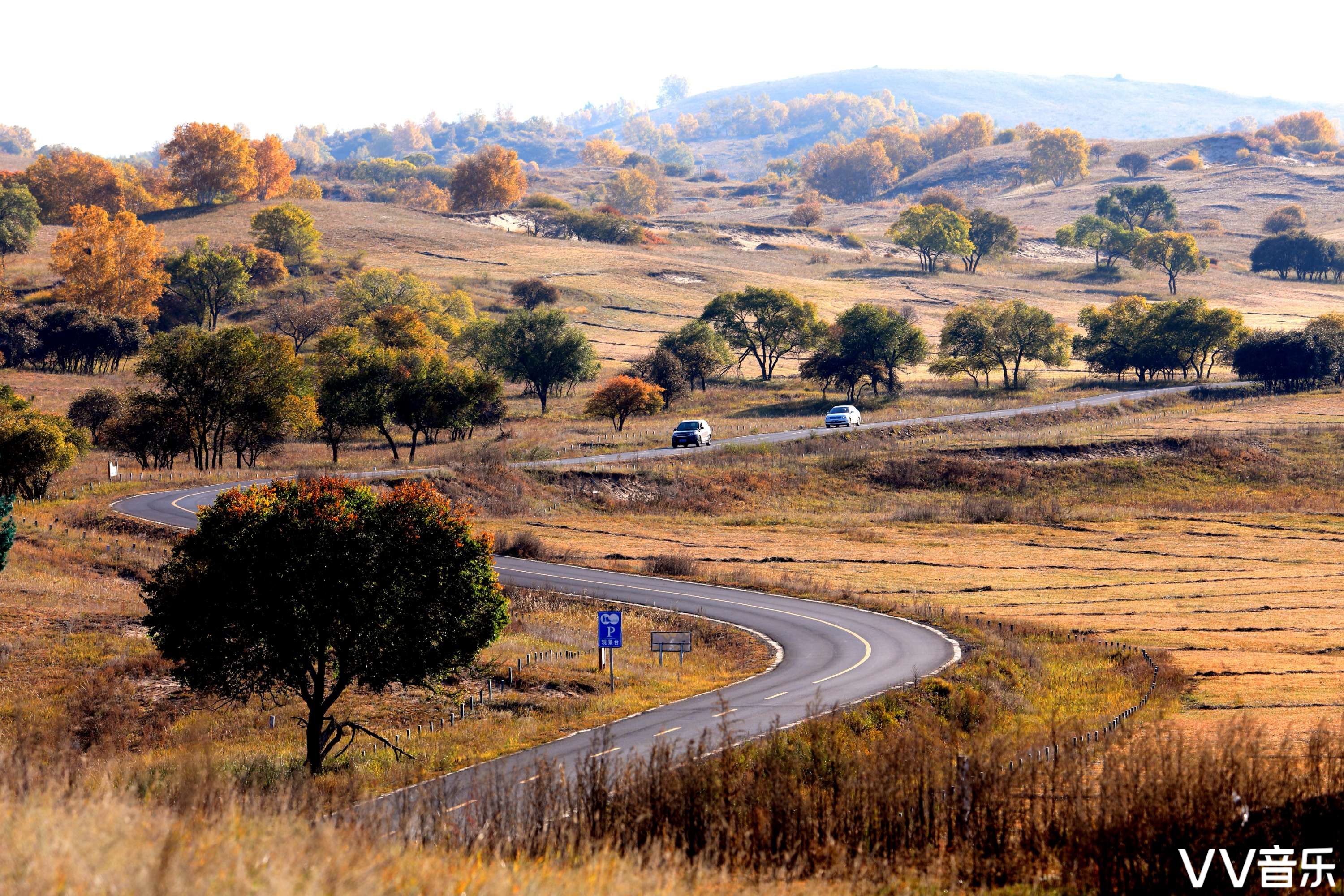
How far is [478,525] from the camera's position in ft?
189

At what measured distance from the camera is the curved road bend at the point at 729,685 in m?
20.7

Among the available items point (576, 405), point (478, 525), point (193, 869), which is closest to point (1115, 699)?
point (193, 869)

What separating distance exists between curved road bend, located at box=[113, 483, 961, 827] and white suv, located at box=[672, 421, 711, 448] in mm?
29560

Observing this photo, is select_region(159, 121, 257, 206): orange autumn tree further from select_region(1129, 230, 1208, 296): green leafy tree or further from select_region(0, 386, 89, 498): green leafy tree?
select_region(1129, 230, 1208, 296): green leafy tree

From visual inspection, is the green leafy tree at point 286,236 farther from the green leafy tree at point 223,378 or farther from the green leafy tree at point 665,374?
the green leafy tree at point 223,378

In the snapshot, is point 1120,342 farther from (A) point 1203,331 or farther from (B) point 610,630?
(B) point 610,630

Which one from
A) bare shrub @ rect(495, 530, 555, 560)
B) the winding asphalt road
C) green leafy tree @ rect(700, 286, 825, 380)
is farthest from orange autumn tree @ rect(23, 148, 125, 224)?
bare shrub @ rect(495, 530, 555, 560)

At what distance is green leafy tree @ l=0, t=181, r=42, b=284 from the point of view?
13750 cm

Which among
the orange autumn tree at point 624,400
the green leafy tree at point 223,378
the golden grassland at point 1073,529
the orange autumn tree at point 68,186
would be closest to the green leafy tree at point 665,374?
the orange autumn tree at point 624,400

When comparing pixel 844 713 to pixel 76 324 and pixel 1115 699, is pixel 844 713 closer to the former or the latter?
pixel 1115 699

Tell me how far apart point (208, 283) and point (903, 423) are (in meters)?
82.5

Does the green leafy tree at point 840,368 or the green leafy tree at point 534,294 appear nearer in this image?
the green leafy tree at point 840,368

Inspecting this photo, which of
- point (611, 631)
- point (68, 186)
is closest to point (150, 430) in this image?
point (611, 631)

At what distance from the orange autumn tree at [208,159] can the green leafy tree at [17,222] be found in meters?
45.0
